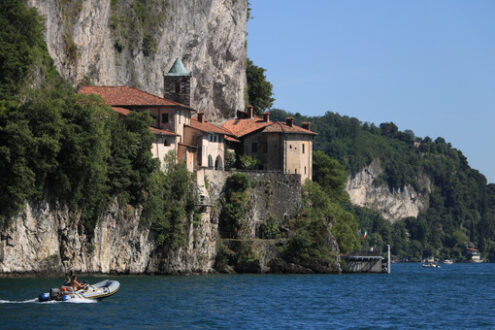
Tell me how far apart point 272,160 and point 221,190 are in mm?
9709

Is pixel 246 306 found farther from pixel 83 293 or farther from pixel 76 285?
pixel 76 285

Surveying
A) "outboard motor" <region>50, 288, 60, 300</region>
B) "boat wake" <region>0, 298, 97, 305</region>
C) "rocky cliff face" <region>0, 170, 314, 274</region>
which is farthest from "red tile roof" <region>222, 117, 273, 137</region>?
"outboard motor" <region>50, 288, 60, 300</region>

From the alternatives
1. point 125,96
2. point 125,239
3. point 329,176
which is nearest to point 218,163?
point 125,96

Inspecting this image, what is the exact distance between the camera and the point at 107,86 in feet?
317

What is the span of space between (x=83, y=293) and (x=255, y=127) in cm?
5679

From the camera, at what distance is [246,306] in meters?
62.8

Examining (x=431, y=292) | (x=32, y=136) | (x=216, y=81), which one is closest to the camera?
(x=32, y=136)

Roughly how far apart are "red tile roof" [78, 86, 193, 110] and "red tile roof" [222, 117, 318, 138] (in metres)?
13.8

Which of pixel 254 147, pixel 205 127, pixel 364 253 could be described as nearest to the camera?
pixel 205 127

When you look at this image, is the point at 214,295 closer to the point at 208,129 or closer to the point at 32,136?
the point at 32,136

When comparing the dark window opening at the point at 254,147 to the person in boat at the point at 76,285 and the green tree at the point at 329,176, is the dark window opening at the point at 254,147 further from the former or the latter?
the person in boat at the point at 76,285

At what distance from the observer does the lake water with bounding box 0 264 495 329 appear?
53.2 metres

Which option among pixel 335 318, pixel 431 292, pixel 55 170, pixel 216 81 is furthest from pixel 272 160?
pixel 335 318

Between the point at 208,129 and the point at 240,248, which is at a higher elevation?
the point at 208,129
